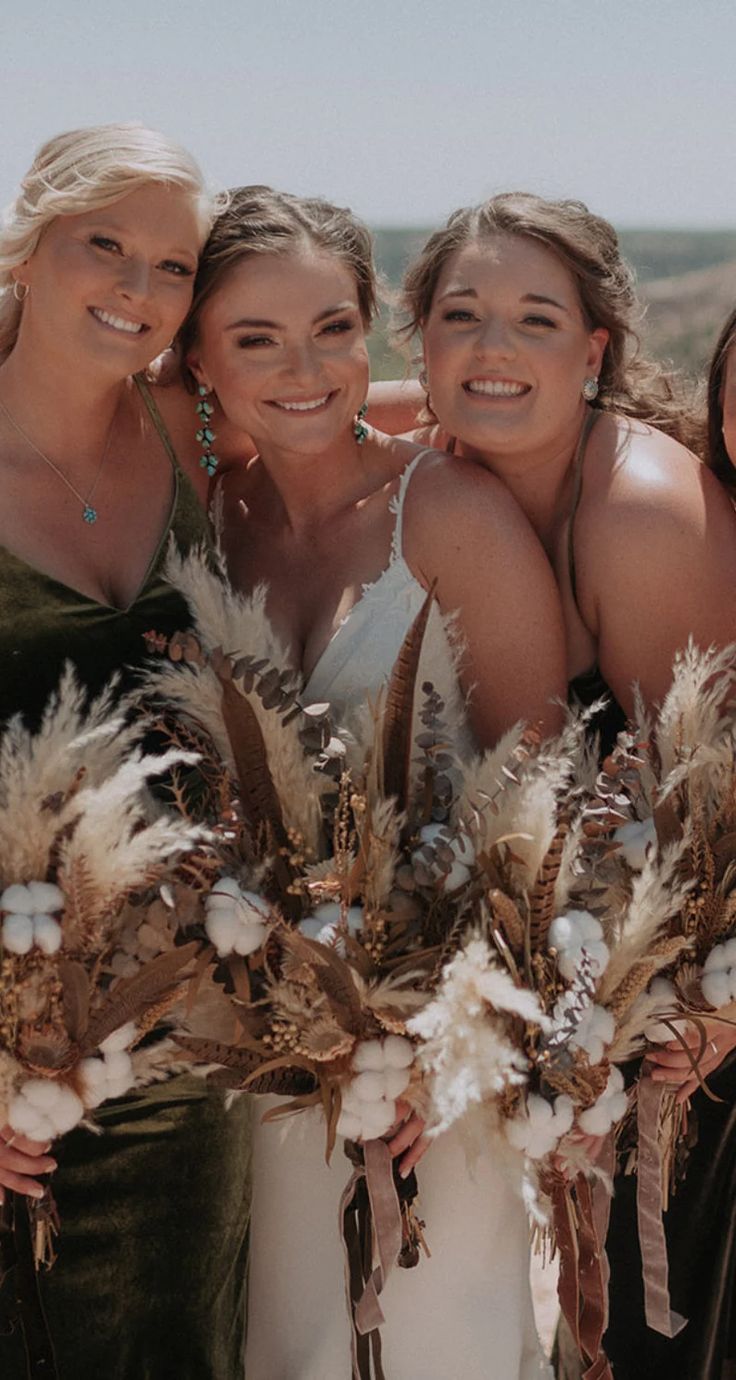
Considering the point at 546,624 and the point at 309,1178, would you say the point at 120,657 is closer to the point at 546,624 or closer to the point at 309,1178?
the point at 546,624

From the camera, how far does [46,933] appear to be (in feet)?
7.68

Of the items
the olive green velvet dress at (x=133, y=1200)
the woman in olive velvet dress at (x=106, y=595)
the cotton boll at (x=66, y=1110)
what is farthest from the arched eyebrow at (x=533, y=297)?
the cotton boll at (x=66, y=1110)

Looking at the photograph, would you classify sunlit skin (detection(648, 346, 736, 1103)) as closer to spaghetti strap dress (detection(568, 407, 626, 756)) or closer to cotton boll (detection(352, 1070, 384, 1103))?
cotton boll (detection(352, 1070, 384, 1103))

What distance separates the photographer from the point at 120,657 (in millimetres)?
3113

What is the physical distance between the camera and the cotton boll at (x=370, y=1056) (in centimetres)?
246

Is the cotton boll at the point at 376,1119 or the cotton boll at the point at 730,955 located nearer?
the cotton boll at the point at 376,1119

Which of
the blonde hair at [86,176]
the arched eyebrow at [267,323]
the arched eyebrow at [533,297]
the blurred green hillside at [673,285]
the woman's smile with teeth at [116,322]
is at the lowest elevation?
the blurred green hillside at [673,285]

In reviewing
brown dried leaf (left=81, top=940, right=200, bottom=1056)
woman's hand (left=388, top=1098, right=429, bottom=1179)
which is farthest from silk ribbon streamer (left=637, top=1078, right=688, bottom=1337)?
brown dried leaf (left=81, top=940, right=200, bottom=1056)

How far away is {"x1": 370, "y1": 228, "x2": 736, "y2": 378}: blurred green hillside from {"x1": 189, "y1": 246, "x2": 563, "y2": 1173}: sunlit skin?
0.34m

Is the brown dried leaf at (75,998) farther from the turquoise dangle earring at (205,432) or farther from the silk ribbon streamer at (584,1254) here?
the turquoise dangle earring at (205,432)

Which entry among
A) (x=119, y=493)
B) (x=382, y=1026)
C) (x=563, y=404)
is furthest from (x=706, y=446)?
(x=382, y=1026)

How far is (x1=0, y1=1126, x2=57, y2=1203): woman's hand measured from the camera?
250 centimetres

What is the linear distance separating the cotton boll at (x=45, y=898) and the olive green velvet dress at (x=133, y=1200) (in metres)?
0.72

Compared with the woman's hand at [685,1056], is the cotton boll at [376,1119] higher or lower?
higher
